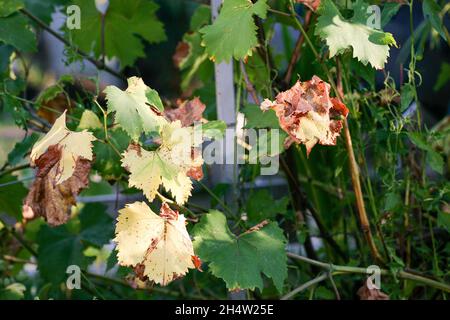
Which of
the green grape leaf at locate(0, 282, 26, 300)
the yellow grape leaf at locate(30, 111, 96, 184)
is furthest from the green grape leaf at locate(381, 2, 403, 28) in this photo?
the green grape leaf at locate(0, 282, 26, 300)

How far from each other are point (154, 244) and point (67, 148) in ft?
0.64

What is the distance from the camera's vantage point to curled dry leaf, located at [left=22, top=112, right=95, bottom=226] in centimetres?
111

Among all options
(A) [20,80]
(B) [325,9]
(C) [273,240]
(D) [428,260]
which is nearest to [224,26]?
(B) [325,9]

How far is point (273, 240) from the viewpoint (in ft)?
3.95

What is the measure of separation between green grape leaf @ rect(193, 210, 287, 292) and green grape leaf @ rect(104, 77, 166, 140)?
0.66 feet

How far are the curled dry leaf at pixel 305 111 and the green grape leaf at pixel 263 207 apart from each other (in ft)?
1.35

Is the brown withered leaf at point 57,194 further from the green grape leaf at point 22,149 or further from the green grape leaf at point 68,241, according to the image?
the green grape leaf at point 68,241

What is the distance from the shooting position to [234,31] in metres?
1.21

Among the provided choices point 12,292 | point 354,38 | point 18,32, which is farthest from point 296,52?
point 12,292

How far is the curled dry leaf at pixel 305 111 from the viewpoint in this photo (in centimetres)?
112

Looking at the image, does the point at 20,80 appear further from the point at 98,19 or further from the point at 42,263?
the point at 42,263

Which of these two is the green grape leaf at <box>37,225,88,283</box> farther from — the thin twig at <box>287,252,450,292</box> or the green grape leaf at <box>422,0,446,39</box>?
the green grape leaf at <box>422,0,446,39</box>
